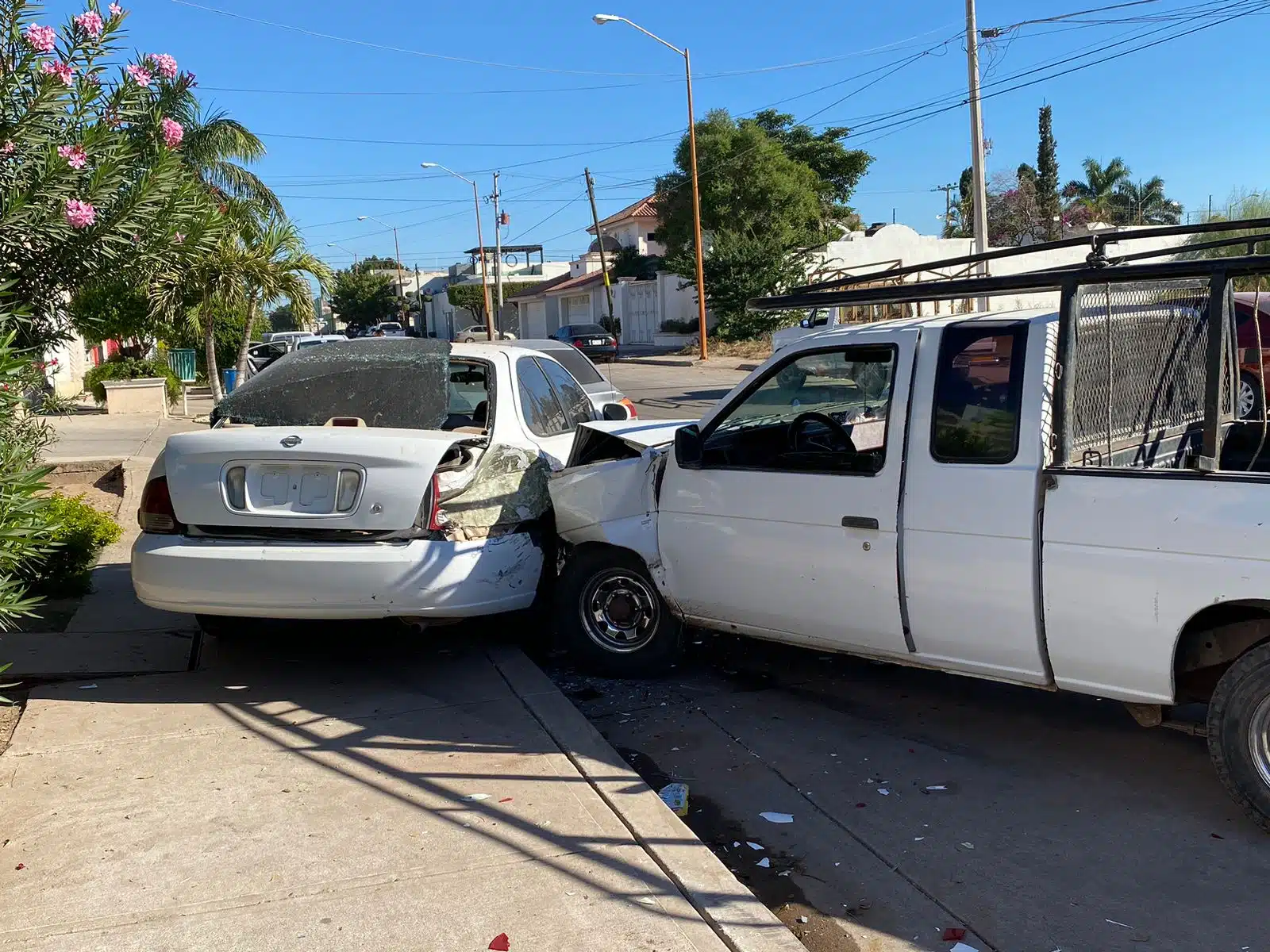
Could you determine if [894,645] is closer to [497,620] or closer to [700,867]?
[700,867]

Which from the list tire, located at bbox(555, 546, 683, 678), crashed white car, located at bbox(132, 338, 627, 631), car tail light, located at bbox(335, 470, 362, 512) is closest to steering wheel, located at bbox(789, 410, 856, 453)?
tire, located at bbox(555, 546, 683, 678)

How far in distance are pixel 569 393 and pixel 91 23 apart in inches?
134

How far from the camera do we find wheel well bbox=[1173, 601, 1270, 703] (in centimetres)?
400

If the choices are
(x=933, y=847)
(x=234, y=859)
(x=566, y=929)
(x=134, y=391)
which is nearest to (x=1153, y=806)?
(x=933, y=847)

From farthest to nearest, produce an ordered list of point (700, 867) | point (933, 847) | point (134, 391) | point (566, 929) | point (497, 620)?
point (134, 391), point (497, 620), point (933, 847), point (700, 867), point (566, 929)

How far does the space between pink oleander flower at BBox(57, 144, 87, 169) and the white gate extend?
44.2 metres

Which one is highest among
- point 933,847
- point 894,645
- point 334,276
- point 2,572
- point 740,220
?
point 740,220

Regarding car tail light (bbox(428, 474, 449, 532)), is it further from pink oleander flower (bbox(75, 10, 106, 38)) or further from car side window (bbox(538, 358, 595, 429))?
pink oleander flower (bbox(75, 10, 106, 38))

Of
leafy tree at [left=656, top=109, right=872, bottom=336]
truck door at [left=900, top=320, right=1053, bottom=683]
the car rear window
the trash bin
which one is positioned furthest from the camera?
leafy tree at [left=656, top=109, right=872, bottom=336]

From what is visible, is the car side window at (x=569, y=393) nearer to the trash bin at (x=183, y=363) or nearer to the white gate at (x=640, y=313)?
the trash bin at (x=183, y=363)

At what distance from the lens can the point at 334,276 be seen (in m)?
18.2

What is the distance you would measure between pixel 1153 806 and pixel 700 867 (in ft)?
5.85

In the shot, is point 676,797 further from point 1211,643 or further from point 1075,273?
point 1075,273

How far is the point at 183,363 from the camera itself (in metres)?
30.7
